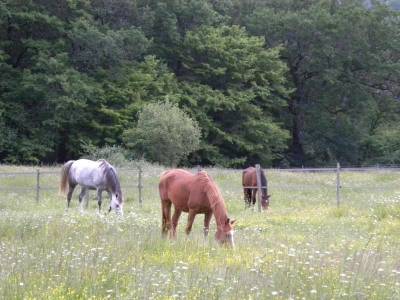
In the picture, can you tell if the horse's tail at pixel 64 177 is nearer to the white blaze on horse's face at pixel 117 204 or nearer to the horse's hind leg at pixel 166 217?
the white blaze on horse's face at pixel 117 204

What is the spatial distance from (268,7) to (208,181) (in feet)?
154

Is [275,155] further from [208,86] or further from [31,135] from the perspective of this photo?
[31,135]

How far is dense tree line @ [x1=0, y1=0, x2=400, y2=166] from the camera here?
41.1 m

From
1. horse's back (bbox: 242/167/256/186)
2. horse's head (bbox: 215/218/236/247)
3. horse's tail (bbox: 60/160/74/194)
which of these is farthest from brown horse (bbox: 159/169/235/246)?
horse's back (bbox: 242/167/256/186)

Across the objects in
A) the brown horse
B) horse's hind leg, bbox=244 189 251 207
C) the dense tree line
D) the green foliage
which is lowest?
horse's hind leg, bbox=244 189 251 207

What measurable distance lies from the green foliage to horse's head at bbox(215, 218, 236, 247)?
2683cm

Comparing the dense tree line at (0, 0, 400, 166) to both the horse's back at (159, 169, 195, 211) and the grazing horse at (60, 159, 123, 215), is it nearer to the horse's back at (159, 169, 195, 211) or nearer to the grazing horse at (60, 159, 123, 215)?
the grazing horse at (60, 159, 123, 215)

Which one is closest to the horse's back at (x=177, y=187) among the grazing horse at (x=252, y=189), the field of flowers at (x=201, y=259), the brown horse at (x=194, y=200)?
the brown horse at (x=194, y=200)

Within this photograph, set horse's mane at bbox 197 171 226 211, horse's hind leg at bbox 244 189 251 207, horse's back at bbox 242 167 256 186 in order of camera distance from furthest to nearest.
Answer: horse's back at bbox 242 167 256 186 < horse's hind leg at bbox 244 189 251 207 < horse's mane at bbox 197 171 226 211

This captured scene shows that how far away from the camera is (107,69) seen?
143 ft

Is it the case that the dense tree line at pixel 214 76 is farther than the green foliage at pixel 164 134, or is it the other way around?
the dense tree line at pixel 214 76

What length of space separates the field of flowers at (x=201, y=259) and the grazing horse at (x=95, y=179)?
6.53 ft

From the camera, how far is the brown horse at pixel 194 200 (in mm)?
10188

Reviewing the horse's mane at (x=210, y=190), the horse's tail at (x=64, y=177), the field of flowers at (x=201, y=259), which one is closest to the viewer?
A: the field of flowers at (x=201, y=259)
